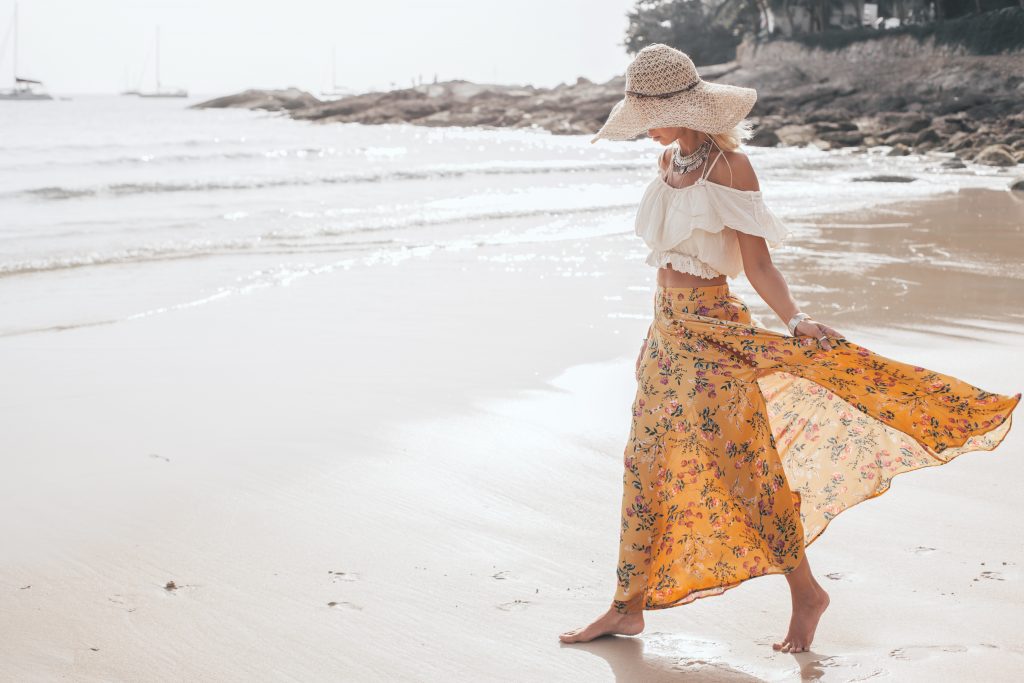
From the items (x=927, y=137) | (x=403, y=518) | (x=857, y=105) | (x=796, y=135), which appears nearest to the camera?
(x=403, y=518)

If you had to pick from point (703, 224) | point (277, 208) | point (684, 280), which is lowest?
point (277, 208)

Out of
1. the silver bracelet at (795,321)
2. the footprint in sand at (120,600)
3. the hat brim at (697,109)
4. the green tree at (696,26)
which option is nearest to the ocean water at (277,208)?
the footprint in sand at (120,600)

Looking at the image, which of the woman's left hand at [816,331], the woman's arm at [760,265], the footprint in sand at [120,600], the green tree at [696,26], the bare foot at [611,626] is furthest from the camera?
the green tree at [696,26]

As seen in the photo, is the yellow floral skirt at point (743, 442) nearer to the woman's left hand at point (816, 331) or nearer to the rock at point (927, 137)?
the woman's left hand at point (816, 331)

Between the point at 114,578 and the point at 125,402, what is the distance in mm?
2147

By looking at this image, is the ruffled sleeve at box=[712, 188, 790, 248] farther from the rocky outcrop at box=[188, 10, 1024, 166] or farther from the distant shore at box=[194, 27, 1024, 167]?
the rocky outcrop at box=[188, 10, 1024, 166]

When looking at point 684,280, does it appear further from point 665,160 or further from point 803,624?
point 803,624

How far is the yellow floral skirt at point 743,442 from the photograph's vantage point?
9.23 feet

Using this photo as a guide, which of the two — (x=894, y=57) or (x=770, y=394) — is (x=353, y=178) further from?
(x=894, y=57)

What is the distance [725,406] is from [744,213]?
1.78 ft

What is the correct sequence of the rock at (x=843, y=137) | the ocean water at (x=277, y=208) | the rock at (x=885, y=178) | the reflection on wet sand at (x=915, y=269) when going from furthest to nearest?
the rock at (x=843, y=137)
the rock at (x=885, y=178)
the ocean water at (x=277, y=208)
the reflection on wet sand at (x=915, y=269)

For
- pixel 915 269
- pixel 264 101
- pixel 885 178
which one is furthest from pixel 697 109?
pixel 264 101

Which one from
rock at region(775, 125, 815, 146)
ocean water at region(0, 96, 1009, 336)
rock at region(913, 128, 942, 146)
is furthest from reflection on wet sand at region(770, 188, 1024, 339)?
rock at region(775, 125, 815, 146)

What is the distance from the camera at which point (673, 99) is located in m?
2.92
